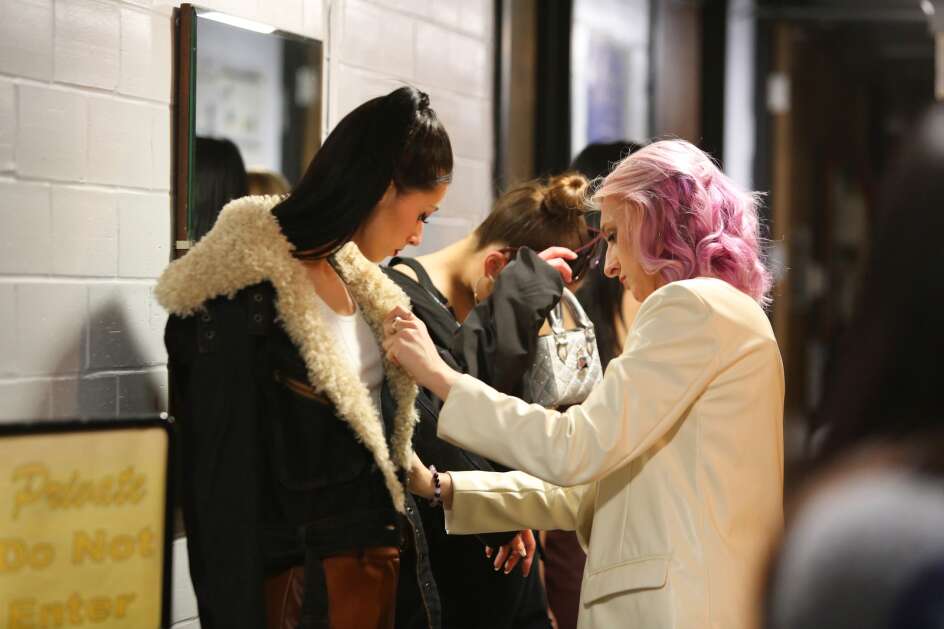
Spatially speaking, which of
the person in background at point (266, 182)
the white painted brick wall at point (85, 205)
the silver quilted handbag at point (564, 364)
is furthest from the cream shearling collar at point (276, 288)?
the silver quilted handbag at point (564, 364)

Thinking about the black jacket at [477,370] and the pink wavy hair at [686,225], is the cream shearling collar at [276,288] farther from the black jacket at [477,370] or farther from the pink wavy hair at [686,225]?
the pink wavy hair at [686,225]

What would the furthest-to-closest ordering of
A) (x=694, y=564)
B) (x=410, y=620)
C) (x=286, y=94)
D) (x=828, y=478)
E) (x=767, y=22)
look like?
(x=767, y=22), (x=286, y=94), (x=410, y=620), (x=694, y=564), (x=828, y=478)

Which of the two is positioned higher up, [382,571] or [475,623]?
[382,571]

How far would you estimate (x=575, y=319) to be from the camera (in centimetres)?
262

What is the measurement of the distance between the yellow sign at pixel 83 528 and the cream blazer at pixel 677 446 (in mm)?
483

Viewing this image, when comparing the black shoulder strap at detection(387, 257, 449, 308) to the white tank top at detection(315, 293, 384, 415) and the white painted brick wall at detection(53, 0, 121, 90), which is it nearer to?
the white tank top at detection(315, 293, 384, 415)

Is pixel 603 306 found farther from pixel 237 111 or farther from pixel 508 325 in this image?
pixel 237 111

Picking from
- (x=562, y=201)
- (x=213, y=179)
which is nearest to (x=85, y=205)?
(x=213, y=179)

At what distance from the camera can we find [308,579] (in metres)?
1.83

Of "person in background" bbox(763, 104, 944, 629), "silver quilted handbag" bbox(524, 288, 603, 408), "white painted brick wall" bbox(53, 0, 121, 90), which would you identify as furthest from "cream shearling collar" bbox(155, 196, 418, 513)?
"person in background" bbox(763, 104, 944, 629)

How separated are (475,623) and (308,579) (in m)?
0.71

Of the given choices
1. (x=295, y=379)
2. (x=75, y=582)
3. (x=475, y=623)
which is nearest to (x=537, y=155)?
(x=475, y=623)

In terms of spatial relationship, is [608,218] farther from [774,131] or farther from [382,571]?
[774,131]

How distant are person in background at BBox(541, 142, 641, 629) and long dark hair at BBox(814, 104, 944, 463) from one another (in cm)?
216
